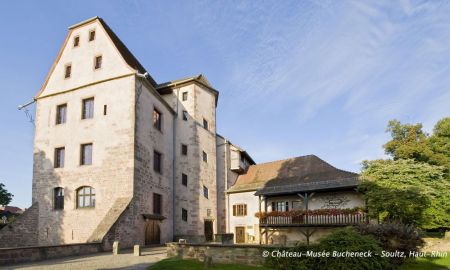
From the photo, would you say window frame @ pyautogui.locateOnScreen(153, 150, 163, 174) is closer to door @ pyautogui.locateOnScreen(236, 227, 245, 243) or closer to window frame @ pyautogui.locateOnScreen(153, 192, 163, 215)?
window frame @ pyautogui.locateOnScreen(153, 192, 163, 215)

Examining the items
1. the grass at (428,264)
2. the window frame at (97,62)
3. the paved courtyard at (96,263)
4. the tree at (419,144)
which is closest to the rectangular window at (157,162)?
the window frame at (97,62)

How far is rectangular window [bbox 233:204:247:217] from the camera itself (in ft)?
94.2

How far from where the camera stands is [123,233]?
62.3 ft

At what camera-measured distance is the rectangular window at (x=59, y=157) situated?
23641 millimetres

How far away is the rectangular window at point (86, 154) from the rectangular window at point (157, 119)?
4895mm

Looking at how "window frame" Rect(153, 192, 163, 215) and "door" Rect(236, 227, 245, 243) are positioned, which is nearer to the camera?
"window frame" Rect(153, 192, 163, 215)

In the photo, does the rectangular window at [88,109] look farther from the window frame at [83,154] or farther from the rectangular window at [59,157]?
the rectangular window at [59,157]

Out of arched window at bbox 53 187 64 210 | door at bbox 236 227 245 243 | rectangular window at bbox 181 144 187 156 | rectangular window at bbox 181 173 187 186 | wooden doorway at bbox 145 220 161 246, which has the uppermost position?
rectangular window at bbox 181 144 187 156

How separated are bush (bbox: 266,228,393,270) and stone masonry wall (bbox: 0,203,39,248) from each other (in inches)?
732

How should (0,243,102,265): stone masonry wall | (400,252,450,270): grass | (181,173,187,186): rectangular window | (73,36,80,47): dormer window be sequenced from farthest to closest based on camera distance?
(181,173,187,186): rectangular window → (73,36,80,47): dormer window → (0,243,102,265): stone masonry wall → (400,252,450,270): grass

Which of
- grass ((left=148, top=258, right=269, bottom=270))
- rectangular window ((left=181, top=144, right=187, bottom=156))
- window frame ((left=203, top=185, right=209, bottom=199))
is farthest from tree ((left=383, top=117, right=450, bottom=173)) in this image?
grass ((left=148, top=258, right=269, bottom=270))

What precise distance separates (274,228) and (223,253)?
11.7m

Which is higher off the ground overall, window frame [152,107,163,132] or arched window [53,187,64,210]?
window frame [152,107,163,132]

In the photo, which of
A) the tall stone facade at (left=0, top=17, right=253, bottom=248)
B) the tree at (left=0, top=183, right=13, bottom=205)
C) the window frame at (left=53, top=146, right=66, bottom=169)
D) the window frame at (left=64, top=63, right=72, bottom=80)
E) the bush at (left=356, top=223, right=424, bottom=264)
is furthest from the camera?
the tree at (left=0, top=183, right=13, bottom=205)
